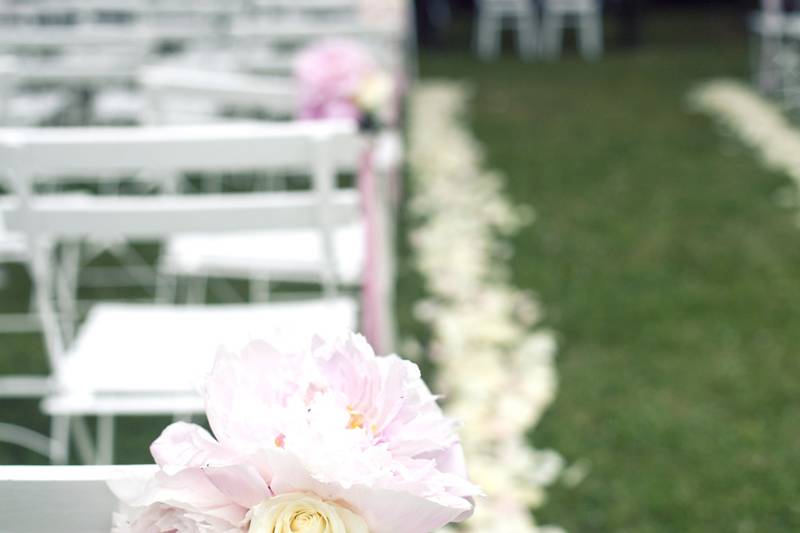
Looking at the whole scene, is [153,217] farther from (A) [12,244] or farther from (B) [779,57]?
(B) [779,57]

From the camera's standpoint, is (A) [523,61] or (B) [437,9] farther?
(B) [437,9]

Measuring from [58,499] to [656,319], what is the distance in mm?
3044

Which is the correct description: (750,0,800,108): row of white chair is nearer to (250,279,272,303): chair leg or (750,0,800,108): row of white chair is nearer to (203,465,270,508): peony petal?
(250,279,272,303): chair leg

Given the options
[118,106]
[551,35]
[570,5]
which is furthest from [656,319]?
[551,35]

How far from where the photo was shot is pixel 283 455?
0.71 meters

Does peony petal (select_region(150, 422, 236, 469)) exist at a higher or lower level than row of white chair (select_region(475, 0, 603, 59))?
higher

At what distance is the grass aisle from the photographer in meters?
2.55

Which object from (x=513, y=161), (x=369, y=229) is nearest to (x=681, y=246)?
(x=513, y=161)

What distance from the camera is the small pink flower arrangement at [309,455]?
710 mm

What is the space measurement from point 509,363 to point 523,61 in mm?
7162

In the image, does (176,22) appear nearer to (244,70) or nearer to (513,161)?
(244,70)

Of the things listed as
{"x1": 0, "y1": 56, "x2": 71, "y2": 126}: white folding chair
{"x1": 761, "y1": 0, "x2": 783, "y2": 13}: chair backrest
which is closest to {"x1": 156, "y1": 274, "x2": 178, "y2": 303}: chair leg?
{"x1": 0, "y1": 56, "x2": 71, "y2": 126}: white folding chair

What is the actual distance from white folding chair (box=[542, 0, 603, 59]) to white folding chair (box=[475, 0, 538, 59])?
0.54ft

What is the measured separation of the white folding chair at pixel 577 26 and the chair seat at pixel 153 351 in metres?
8.22
